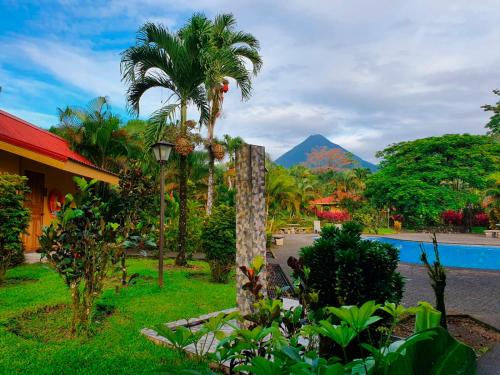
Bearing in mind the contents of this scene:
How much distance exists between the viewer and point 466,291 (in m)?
8.28

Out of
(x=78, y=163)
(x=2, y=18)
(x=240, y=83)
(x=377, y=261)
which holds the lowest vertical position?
(x=377, y=261)

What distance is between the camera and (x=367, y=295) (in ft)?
13.2

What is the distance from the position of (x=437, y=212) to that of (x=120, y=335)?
1200 inches

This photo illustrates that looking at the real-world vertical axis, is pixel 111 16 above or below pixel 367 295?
above

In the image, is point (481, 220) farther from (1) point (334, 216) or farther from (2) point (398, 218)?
(1) point (334, 216)

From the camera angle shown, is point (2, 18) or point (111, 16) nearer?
point (111, 16)

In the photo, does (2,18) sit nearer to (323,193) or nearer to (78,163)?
(78,163)

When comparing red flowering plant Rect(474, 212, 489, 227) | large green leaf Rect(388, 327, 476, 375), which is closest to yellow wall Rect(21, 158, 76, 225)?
large green leaf Rect(388, 327, 476, 375)

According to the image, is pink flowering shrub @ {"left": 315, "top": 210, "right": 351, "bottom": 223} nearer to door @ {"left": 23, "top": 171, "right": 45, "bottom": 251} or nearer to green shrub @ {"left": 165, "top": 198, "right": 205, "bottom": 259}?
green shrub @ {"left": 165, "top": 198, "right": 205, "bottom": 259}

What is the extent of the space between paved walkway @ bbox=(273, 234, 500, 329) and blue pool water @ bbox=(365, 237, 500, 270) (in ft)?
12.9

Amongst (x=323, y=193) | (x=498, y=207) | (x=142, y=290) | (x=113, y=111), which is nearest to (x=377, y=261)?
(x=142, y=290)

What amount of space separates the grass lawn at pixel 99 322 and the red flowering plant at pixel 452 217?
28.7m

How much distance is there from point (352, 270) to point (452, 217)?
31709 millimetres

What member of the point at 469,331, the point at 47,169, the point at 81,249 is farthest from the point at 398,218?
the point at 81,249
